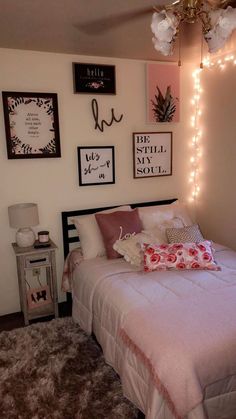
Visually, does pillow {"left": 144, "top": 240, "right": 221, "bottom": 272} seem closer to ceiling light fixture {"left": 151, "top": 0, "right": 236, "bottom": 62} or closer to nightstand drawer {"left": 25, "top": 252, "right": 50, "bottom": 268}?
nightstand drawer {"left": 25, "top": 252, "right": 50, "bottom": 268}

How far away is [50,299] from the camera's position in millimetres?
2912

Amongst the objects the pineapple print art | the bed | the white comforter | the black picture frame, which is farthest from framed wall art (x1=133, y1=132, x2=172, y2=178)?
the bed

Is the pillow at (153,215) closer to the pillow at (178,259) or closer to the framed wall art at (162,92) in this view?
the pillow at (178,259)

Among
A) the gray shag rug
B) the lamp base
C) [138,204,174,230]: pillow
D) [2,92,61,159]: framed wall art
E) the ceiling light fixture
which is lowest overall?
the gray shag rug

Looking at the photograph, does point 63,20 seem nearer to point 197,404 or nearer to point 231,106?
point 231,106

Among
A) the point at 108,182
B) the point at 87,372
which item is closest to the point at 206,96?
the point at 108,182

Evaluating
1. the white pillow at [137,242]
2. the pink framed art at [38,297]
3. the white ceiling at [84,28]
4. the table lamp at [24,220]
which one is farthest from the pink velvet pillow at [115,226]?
the white ceiling at [84,28]

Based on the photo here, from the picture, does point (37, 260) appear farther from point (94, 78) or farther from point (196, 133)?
point (196, 133)

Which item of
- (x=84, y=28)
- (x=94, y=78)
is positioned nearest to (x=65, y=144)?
(x=94, y=78)

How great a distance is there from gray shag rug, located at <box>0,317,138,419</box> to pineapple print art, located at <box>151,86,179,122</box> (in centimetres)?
224

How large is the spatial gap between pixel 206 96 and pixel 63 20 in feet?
5.87

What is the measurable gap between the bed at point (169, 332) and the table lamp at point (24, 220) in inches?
24.6

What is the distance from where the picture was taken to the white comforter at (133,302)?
158 centimetres

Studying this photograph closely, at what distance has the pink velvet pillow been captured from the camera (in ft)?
8.98
